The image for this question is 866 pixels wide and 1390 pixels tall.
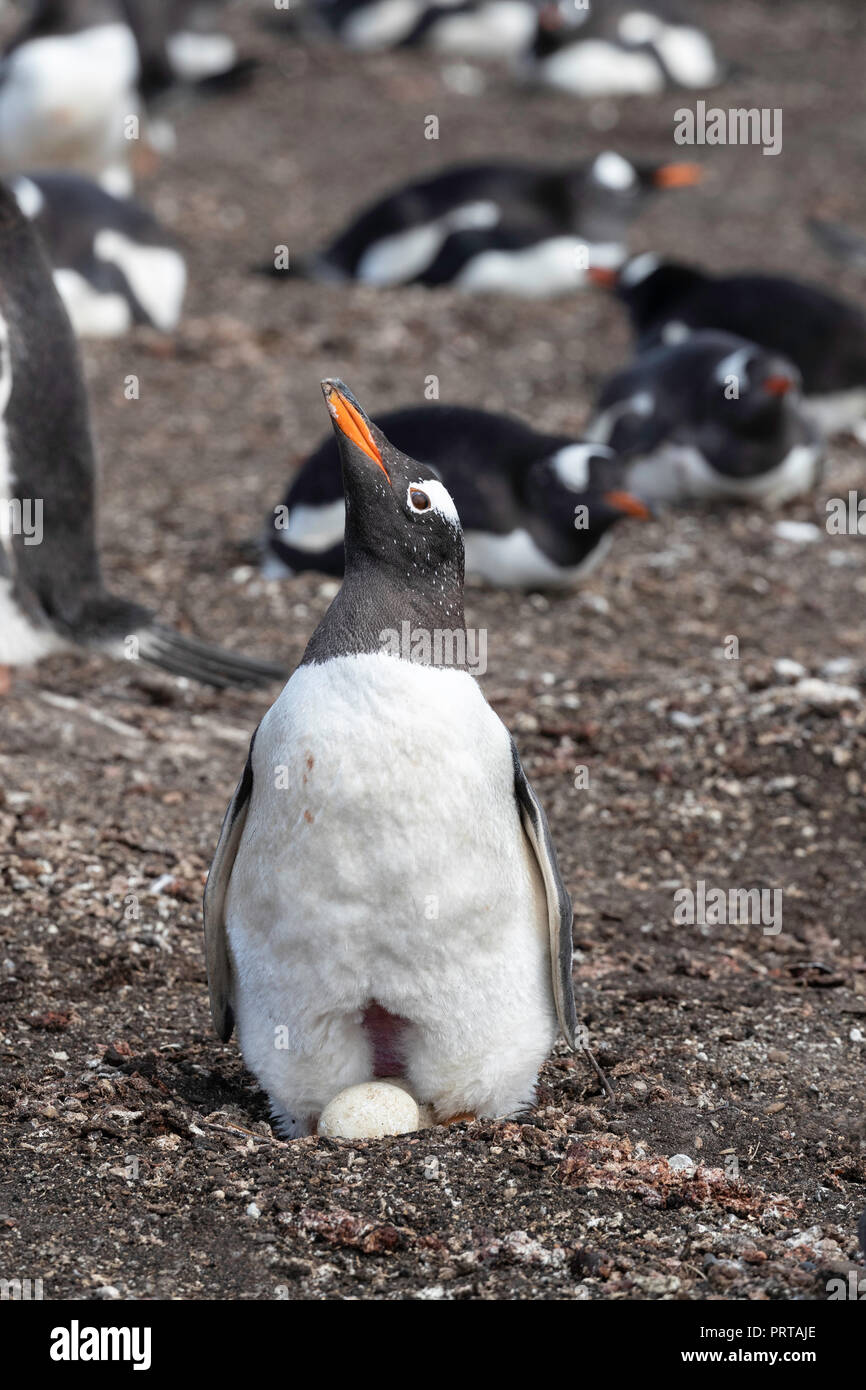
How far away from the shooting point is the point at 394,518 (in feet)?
10.4

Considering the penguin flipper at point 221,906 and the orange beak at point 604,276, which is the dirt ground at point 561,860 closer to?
the penguin flipper at point 221,906

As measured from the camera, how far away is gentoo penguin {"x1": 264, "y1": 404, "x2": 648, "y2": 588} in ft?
20.4

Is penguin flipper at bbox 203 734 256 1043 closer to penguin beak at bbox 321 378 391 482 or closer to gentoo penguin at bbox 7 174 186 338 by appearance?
penguin beak at bbox 321 378 391 482

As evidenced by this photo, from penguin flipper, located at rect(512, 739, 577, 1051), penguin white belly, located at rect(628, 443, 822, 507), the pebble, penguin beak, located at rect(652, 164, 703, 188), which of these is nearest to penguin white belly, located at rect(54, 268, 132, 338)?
penguin white belly, located at rect(628, 443, 822, 507)

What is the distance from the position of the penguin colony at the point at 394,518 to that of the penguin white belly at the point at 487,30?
279 cm

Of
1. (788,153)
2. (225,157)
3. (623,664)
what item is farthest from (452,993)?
(788,153)

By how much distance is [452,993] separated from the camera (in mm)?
3197

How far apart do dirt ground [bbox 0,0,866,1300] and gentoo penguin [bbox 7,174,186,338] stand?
0.17 meters

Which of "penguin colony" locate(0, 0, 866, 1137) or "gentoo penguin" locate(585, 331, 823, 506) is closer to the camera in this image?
"penguin colony" locate(0, 0, 866, 1137)

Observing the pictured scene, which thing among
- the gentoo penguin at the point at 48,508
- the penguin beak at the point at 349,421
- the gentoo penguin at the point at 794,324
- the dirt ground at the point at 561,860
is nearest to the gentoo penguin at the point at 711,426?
the dirt ground at the point at 561,860

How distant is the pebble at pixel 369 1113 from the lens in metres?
3.21

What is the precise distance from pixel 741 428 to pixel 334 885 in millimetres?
4885
